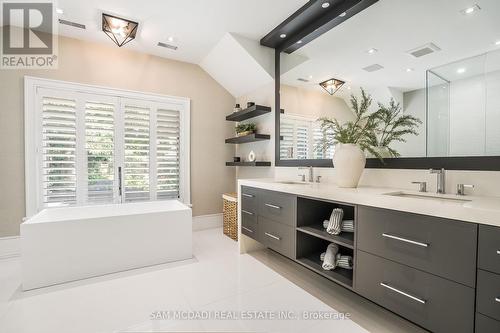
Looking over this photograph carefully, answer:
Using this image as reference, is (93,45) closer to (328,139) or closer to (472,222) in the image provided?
(328,139)

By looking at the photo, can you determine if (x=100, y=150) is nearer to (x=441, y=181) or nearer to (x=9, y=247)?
Answer: (x=9, y=247)

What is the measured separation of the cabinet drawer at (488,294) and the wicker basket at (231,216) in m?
2.71

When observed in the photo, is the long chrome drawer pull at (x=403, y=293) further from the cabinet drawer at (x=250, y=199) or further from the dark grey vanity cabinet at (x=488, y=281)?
the cabinet drawer at (x=250, y=199)

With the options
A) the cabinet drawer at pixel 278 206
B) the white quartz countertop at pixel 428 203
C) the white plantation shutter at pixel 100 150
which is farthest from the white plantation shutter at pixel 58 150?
the white quartz countertop at pixel 428 203

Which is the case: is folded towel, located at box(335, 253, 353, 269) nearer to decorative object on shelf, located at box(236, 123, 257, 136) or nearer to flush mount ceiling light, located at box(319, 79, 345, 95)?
flush mount ceiling light, located at box(319, 79, 345, 95)

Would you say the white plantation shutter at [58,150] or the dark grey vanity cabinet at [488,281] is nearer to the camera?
the dark grey vanity cabinet at [488,281]

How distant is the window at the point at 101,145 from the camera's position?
9.90 feet

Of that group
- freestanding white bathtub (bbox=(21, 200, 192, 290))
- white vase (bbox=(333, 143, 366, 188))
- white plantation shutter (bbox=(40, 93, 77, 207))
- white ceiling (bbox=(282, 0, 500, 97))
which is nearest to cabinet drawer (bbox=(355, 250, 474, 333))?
white vase (bbox=(333, 143, 366, 188))

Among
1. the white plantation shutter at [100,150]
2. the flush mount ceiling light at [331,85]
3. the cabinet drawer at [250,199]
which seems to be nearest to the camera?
the flush mount ceiling light at [331,85]

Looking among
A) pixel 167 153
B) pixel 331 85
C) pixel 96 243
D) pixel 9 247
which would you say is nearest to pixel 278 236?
pixel 331 85

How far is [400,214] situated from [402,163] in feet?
2.41

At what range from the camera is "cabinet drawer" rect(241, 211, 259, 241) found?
269 centimetres

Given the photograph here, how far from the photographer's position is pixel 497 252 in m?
1.03

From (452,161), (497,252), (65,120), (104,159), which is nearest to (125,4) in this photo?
(65,120)
